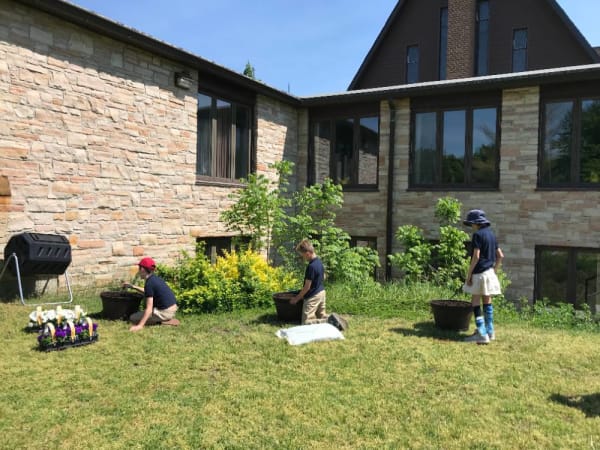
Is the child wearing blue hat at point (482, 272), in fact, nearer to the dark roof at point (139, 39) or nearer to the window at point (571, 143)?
the window at point (571, 143)

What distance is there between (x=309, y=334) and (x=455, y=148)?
7.98m

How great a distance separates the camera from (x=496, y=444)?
3.72m

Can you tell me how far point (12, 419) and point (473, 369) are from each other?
4.28 m

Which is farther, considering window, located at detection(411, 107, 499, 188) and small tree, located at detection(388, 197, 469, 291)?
window, located at detection(411, 107, 499, 188)

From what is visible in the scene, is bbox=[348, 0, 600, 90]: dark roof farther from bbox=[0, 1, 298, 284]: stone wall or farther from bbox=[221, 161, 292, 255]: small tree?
bbox=[221, 161, 292, 255]: small tree

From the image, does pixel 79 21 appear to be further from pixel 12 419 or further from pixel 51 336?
pixel 12 419

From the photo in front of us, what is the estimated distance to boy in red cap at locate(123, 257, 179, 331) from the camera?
6.97 metres

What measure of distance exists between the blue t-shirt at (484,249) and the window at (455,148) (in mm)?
6073

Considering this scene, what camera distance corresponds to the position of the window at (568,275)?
37.0ft

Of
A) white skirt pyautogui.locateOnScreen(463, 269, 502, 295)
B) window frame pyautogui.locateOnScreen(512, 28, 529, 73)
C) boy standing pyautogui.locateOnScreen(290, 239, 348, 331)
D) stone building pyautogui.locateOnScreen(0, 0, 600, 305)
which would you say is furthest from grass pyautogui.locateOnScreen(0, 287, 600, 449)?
window frame pyautogui.locateOnScreen(512, 28, 529, 73)

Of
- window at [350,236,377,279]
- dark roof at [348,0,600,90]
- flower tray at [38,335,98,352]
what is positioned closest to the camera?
flower tray at [38,335,98,352]

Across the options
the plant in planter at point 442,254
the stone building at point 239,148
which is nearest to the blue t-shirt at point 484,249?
the plant in planter at point 442,254

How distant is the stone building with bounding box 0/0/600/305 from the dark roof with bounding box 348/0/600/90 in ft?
Answer: 35.4

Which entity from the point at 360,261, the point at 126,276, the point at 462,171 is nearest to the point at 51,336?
the point at 126,276
